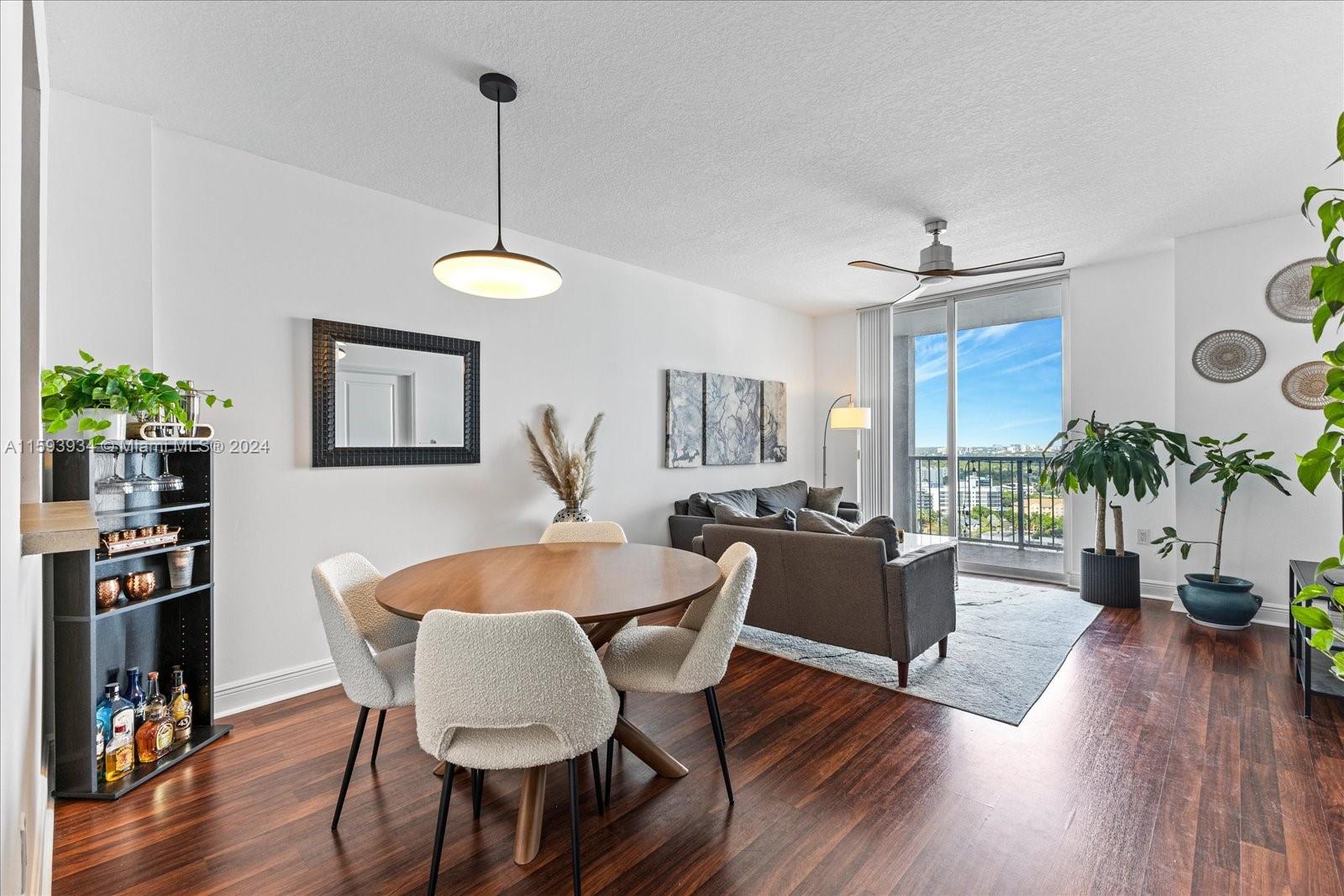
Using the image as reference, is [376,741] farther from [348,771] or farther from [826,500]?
[826,500]

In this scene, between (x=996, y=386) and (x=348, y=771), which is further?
(x=996, y=386)

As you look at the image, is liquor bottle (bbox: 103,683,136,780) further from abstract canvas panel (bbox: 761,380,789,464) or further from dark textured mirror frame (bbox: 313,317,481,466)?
abstract canvas panel (bbox: 761,380,789,464)

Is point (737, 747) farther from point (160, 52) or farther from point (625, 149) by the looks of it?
point (160, 52)

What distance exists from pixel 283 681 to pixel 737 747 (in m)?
2.20

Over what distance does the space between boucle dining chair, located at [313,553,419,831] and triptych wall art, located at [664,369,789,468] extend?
9.55 feet

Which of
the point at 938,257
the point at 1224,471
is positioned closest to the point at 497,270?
the point at 938,257

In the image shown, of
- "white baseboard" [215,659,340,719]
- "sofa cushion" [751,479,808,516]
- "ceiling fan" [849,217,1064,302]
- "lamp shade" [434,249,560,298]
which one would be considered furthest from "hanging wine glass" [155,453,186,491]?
"sofa cushion" [751,479,808,516]

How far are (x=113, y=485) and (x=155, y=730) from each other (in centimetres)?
93

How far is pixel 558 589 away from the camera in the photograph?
192 cm

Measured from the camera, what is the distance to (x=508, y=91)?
7.72ft

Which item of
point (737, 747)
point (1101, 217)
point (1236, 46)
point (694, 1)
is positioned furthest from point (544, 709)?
point (1101, 217)

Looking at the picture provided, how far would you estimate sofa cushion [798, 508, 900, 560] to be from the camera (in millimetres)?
3092

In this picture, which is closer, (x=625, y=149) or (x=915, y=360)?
(x=625, y=149)

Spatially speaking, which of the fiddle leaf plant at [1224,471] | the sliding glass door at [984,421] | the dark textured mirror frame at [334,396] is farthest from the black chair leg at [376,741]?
the sliding glass door at [984,421]
